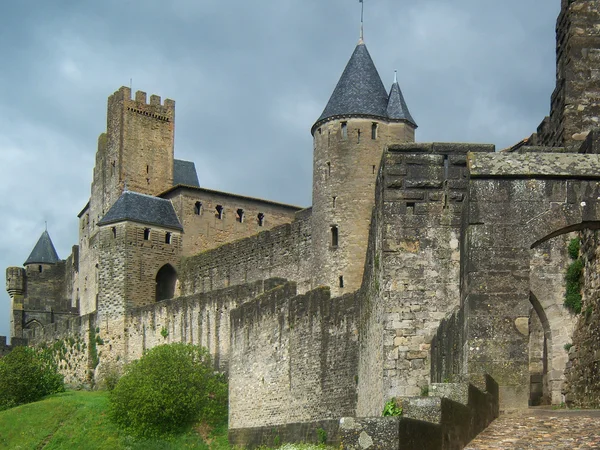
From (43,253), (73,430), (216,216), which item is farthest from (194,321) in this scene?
(43,253)

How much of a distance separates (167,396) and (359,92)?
12393mm

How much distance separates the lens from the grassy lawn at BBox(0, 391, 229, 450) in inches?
1646

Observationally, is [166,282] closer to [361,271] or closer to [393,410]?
[361,271]

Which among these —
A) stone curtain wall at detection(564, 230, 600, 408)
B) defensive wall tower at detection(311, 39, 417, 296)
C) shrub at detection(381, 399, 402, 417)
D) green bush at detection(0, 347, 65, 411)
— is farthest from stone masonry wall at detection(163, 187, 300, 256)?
shrub at detection(381, 399, 402, 417)

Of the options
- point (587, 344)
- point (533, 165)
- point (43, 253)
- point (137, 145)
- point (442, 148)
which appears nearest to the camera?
point (533, 165)

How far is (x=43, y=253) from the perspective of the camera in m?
82.0

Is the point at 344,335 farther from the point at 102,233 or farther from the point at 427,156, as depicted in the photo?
the point at 102,233

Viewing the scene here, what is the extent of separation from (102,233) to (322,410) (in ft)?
83.7

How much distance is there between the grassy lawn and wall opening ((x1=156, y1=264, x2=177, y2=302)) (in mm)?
6367

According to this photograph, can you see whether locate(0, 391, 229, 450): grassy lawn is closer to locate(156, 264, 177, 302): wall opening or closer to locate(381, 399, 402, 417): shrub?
locate(156, 264, 177, 302): wall opening

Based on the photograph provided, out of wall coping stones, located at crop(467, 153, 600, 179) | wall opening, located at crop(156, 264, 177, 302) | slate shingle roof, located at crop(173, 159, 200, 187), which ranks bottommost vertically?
wall opening, located at crop(156, 264, 177, 302)

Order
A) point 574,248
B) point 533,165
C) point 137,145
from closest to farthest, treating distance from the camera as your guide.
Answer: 1. point 533,165
2. point 574,248
3. point 137,145

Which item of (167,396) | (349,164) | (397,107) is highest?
(397,107)

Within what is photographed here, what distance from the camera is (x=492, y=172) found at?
12914 mm
